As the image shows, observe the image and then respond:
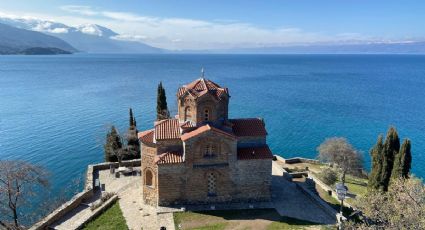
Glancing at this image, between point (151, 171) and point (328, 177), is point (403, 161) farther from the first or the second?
point (151, 171)

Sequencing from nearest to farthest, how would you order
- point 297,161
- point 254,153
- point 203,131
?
point 203,131 → point 254,153 → point 297,161

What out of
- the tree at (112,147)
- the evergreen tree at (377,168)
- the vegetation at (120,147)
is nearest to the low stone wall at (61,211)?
the vegetation at (120,147)

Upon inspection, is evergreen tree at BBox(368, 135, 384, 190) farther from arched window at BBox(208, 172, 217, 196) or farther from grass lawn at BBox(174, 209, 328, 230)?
arched window at BBox(208, 172, 217, 196)

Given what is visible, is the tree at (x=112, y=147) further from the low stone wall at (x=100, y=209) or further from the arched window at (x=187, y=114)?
the arched window at (x=187, y=114)

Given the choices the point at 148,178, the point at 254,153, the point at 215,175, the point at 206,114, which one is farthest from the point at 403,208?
the point at 148,178

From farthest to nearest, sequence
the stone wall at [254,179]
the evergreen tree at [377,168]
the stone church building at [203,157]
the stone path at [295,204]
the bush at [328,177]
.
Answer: the bush at [328,177], the evergreen tree at [377,168], the stone wall at [254,179], the stone church building at [203,157], the stone path at [295,204]

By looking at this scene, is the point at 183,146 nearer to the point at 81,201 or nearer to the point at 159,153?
the point at 159,153
